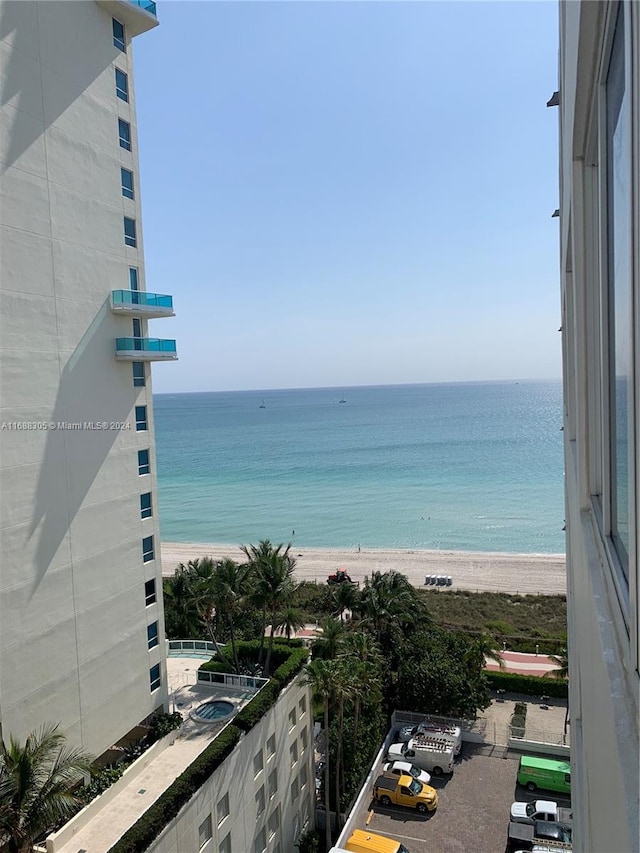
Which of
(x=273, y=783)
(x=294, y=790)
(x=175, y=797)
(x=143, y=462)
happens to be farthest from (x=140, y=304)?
(x=294, y=790)

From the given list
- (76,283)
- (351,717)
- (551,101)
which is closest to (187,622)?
(351,717)

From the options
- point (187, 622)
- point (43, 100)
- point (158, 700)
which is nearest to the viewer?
point (43, 100)

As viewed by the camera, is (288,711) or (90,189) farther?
Answer: (288,711)

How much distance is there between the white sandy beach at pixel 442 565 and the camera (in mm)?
50469

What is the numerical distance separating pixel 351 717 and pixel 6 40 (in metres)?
24.2

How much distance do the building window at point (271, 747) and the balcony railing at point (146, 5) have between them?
890 inches

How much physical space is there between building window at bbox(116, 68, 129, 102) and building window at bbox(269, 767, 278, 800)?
2153cm

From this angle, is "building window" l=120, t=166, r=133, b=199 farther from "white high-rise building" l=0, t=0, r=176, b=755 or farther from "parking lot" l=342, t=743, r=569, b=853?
"parking lot" l=342, t=743, r=569, b=853

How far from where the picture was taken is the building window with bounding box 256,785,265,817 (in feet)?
61.0

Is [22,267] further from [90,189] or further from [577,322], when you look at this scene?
[577,322]

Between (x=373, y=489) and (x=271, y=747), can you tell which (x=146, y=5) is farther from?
(x=373, y=489)

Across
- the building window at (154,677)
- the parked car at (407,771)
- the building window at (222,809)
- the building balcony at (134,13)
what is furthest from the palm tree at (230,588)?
the building balcony at (134,13)

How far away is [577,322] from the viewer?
3.93 meters

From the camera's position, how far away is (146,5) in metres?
18.1
